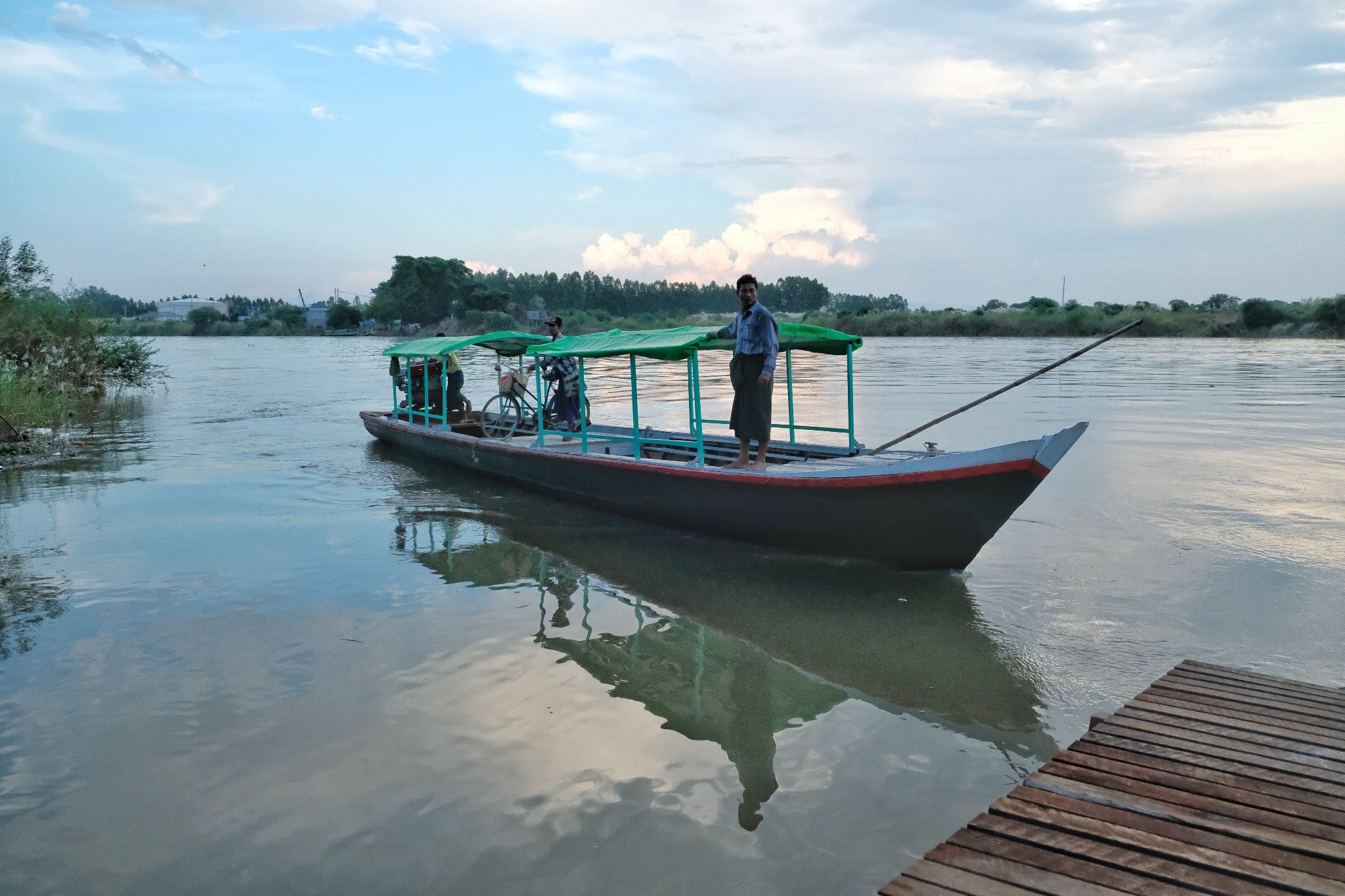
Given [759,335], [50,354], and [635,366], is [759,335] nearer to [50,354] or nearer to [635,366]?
[635,366]

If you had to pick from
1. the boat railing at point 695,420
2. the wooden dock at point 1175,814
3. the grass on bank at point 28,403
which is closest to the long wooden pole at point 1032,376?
→ the boat railing at point 695,420

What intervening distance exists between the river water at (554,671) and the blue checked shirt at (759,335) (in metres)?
1.71

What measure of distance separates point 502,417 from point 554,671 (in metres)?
7.77

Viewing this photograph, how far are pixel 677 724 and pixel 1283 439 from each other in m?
12.6

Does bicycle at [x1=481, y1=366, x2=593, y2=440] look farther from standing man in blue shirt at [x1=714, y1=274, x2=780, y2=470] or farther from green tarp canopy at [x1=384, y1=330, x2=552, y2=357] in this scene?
standing man in blue shirt at [x1=714, y1=274, x2=780, y2=470]

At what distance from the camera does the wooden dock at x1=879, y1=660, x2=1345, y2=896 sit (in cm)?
255

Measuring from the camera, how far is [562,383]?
1145 centimetres

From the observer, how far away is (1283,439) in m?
13.4

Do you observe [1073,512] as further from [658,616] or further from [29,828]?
[29,828]

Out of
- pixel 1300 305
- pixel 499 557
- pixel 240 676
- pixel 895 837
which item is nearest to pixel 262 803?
pixel 240 676

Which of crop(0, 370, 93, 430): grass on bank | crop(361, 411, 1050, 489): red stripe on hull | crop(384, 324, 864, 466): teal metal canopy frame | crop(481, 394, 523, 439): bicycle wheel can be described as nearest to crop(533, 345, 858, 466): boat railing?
crop(384, 324, 864, 466): teal metal canopy frame

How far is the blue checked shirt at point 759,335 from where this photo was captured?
7.34 metres

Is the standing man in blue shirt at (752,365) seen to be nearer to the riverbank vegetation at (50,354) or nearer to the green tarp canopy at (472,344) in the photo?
the green tarp canopy at (472,344)

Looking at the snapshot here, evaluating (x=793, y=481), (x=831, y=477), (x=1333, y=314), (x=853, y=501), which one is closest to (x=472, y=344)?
(x=793, y=481)
